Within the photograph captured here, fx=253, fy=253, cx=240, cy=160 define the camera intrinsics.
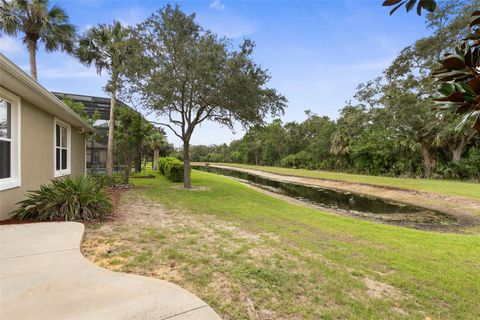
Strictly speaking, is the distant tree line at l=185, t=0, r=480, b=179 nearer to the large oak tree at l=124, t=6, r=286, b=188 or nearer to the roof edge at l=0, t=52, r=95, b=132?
the large oak tree at l=124, t=6, r=286, b=188

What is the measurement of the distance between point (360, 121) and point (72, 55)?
24.2 meters

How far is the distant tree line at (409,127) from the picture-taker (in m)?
15.3

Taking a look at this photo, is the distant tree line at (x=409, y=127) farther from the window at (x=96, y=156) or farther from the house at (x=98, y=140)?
the window at (x=96, y=156)

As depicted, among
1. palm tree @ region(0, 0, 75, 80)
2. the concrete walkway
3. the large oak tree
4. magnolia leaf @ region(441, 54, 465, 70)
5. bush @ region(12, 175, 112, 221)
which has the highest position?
palm tree @ region(0, 0, 75, 80)

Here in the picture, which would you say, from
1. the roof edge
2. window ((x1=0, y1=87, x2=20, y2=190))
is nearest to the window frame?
the roof edge

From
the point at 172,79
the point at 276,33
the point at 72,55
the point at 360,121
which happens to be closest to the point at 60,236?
the point at 172,79

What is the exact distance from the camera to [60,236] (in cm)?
413

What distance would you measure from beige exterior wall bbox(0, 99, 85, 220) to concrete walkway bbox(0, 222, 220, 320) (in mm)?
2366

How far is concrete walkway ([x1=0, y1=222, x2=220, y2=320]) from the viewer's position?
85.7 inches

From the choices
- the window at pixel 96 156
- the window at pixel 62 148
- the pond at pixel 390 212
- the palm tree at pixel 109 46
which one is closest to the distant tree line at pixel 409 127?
the pond at pixel 390 212

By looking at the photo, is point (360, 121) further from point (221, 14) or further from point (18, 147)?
point (18, 147)

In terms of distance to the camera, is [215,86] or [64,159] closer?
[64,159]

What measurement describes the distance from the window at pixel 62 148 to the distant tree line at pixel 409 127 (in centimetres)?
837

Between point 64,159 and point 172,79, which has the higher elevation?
point 172,79
